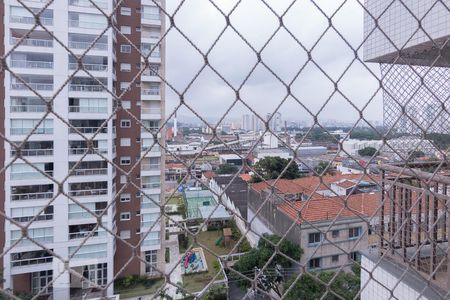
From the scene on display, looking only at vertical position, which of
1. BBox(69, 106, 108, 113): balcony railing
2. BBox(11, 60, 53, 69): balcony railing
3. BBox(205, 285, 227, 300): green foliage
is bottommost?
BBox(205, 285, 227, 300): green foliage

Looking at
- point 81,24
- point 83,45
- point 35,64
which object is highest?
point 81,24

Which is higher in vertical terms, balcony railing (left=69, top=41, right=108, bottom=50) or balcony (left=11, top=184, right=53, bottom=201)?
balcony railing (left=69, top=41, right=108, bottom=50)

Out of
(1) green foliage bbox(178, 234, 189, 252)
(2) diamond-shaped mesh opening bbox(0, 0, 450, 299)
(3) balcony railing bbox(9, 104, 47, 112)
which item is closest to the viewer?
(2) diamond-shaped mesh opening bbox(0, 0, 450, 299)

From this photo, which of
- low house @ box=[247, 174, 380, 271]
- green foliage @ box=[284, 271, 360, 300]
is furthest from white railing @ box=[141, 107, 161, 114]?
green foliage @ box=[284, 271, 360, 300]

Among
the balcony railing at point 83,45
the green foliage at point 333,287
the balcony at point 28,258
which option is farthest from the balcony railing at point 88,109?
the green foliage at point 333,287

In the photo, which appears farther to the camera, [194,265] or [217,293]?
[194,265]

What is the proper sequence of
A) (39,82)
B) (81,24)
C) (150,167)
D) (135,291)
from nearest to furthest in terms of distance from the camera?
(39,82) → (81,24) → (135,291) → (150,167)

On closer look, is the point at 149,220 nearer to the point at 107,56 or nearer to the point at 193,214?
the point at 193,214

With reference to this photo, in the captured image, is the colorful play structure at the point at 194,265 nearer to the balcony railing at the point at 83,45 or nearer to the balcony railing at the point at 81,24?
the balcony railing at the point at 83,45

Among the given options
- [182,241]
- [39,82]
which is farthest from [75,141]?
[182,241]

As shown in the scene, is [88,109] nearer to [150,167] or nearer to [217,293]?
[150,167]

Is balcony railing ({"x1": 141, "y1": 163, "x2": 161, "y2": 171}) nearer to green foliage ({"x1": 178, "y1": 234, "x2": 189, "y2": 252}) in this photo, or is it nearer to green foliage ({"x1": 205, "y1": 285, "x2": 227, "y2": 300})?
green foliage ({"x1": 178, "y1": 234, "x2": 189, "y2": 252})
